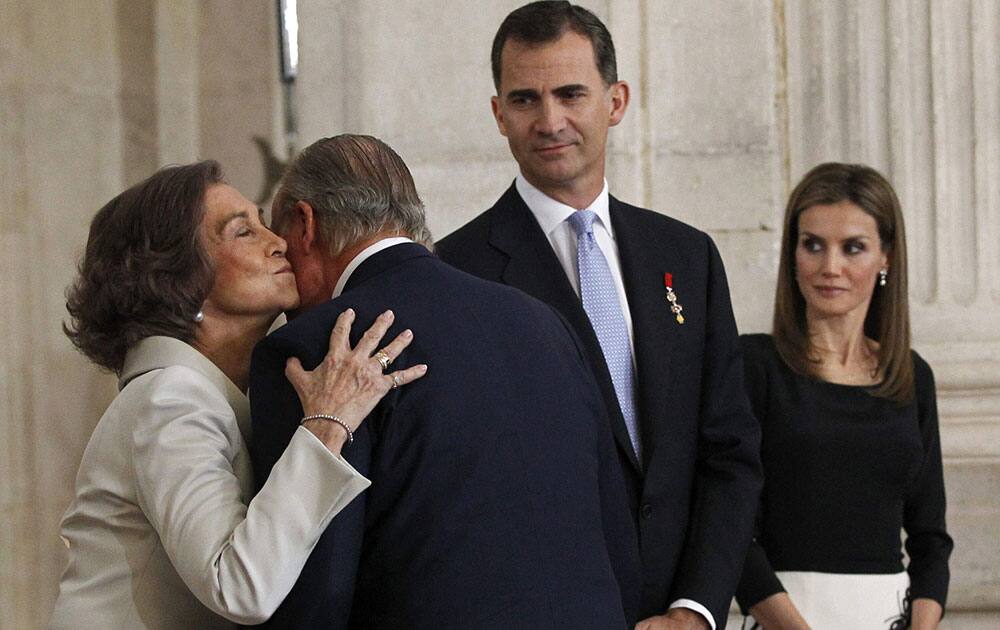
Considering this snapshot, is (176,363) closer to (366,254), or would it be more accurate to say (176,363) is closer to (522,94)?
(366,254)

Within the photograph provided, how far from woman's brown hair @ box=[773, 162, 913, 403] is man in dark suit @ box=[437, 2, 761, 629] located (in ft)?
1.56

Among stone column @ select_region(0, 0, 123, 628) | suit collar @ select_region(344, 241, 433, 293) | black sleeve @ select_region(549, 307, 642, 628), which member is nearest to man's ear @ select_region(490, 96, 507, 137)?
black sleeve @ select_region(549, 307, 642, 628)

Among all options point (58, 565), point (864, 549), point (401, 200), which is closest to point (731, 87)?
point (864, 549)

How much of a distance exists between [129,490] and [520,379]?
0.63m

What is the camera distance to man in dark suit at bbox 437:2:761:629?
282cm

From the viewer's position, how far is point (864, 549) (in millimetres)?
3305

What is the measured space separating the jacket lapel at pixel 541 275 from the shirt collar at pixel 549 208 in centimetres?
2

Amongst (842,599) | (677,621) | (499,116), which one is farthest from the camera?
(842,599)

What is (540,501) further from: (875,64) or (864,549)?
(875,64)

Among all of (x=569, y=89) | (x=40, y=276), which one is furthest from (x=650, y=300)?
(x=40, y=276)

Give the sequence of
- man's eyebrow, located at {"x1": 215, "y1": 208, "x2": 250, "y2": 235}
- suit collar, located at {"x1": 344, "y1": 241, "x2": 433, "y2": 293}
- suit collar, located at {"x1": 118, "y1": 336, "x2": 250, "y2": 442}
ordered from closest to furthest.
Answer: suit collar, located at {"x1": 344, "y1": 241, "x2": 433, "y2": 293}, suit collar, located at {"x1": 118, "y1": 336, "x2": 250, "y2": 442}, man's eyebrow, located at {"x1": 215, "y1": 208, "x2": 250, "y2": 235}

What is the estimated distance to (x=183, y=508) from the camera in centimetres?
205

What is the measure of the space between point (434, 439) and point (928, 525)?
1.80m

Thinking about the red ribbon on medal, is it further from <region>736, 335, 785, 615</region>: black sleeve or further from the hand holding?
the hand holding
